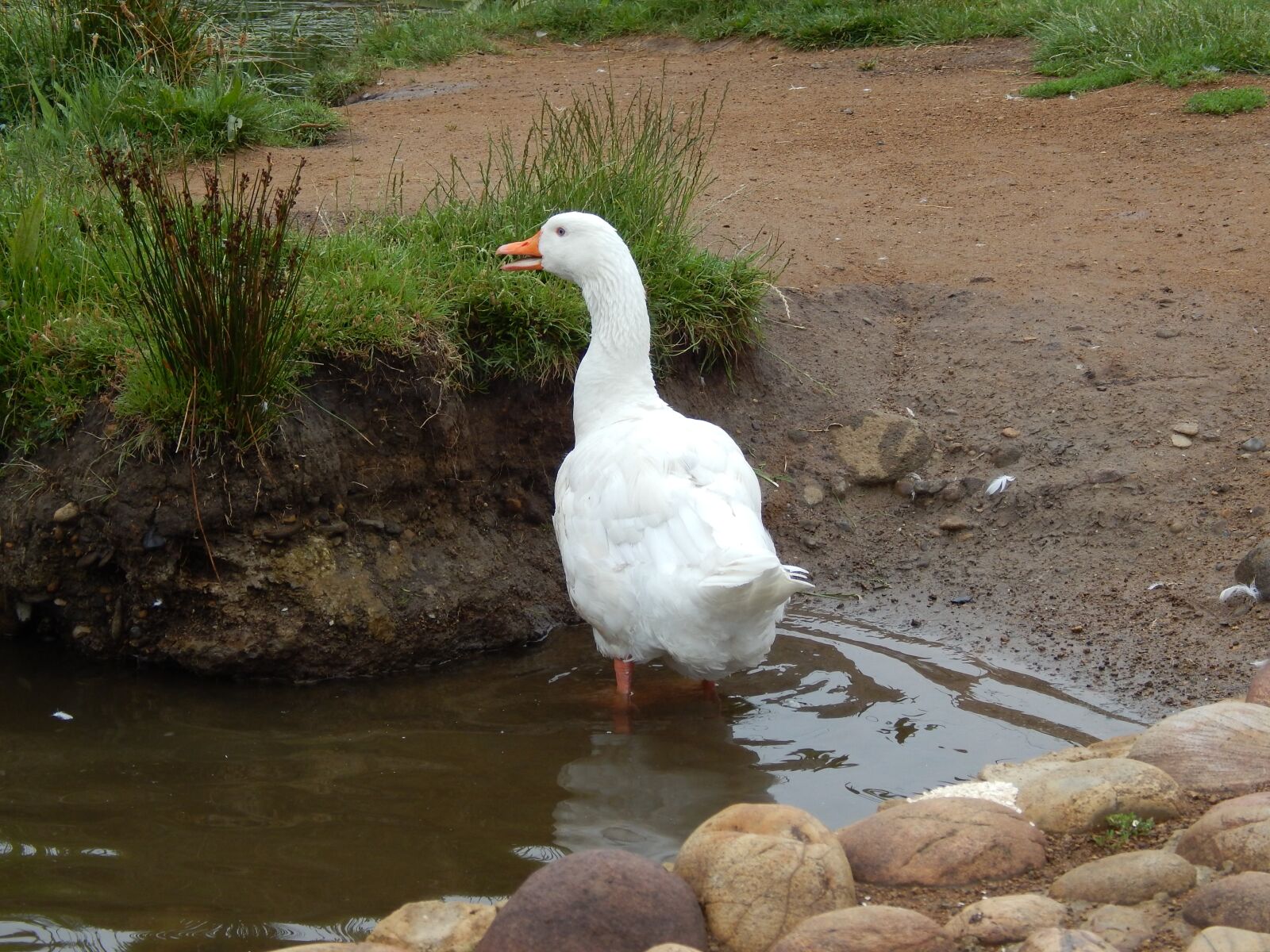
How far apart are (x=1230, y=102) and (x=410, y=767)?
735 centimetres

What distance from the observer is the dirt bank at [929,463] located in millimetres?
4562

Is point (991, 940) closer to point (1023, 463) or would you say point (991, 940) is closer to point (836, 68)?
point (1023, 463)

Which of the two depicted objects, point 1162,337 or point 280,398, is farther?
point 1162,337

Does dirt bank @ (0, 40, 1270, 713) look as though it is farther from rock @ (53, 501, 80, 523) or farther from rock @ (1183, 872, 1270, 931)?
rock @ (1183, 872, 1270, 931)

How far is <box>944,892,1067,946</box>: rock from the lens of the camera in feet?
8.54

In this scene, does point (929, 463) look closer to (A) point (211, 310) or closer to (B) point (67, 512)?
(A) point (211, 310)

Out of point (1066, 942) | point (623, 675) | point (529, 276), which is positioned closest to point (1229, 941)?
point (1066, 942)

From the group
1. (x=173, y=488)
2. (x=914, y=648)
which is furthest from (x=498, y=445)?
(x=914, y=648)

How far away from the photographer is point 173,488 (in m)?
4.47

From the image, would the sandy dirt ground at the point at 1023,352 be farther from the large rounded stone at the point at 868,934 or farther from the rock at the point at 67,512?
the rock at the point at 67,512

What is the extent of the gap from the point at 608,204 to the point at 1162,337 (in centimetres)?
257

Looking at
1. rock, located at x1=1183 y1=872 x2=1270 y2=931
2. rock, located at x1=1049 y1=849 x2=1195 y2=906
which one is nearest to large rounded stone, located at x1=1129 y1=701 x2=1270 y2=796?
rock, located at x1=1049 y1=849 x2=1195 y2=906

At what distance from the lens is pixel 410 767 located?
394cm

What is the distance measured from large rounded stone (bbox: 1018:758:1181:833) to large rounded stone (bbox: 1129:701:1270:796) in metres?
0.08
